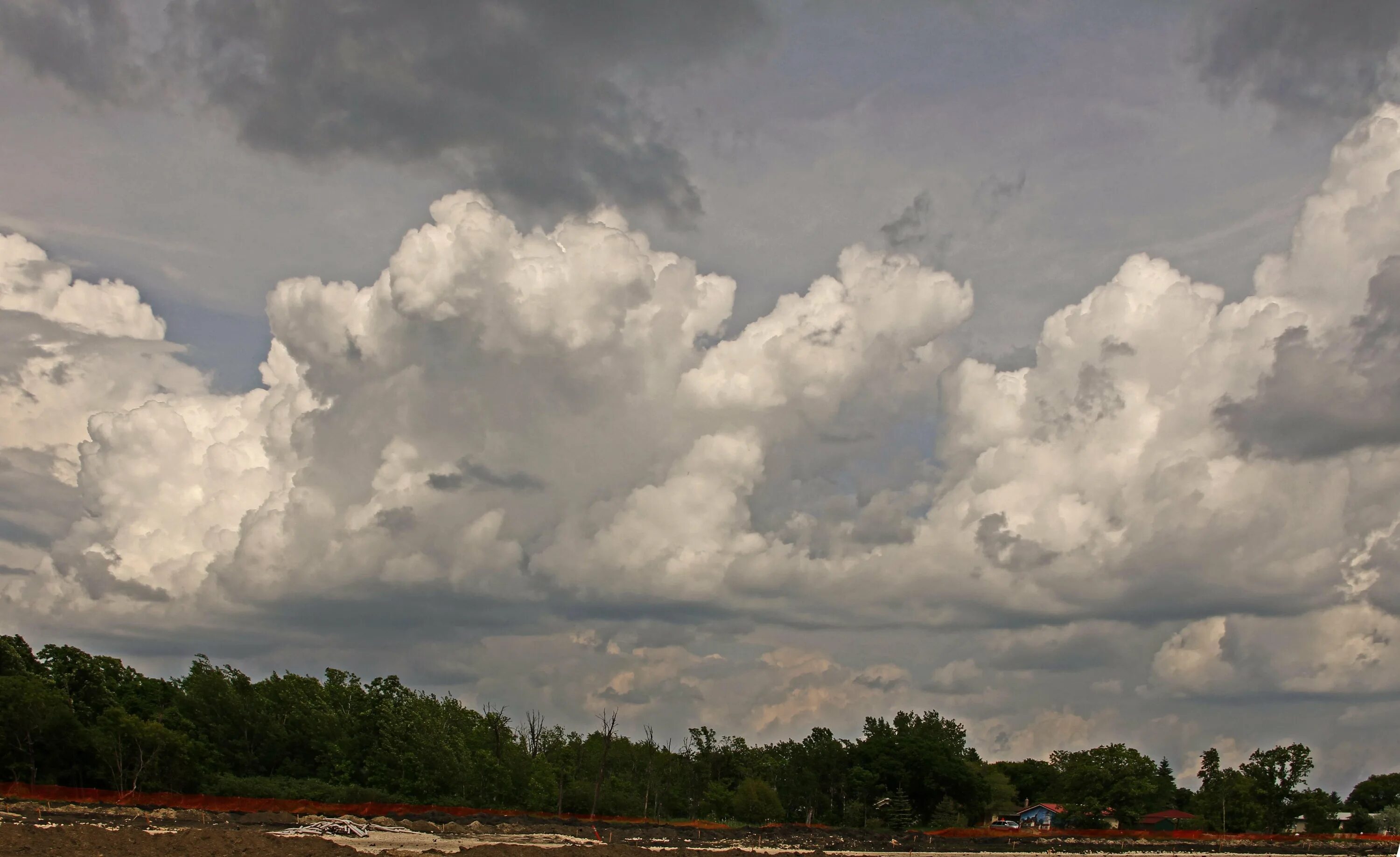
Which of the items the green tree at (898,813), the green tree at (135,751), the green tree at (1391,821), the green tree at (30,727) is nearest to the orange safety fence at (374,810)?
the green tree at (135,751)

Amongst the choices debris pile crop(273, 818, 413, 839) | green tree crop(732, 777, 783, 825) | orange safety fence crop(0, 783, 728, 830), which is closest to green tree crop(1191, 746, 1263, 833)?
green tree crop(732, 777, 783, 825)

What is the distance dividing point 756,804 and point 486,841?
9470 centimetres

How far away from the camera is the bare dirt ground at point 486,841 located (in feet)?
196

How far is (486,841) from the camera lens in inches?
3467

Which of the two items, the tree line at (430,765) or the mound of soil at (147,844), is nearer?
the mound of soil at (147,844)

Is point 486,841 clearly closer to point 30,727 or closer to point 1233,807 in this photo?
point 30,727

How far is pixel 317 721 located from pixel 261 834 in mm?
78758

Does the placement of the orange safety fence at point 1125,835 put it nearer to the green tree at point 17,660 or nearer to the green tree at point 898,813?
the green tree at point 898,813

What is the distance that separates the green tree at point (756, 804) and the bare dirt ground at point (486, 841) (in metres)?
28.7

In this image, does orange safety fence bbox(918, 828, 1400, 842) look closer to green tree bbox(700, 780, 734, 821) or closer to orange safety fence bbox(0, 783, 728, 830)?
orange safety fence bbox(0, 783, 728, 830)

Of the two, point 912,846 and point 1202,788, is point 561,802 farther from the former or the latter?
point 1202,788

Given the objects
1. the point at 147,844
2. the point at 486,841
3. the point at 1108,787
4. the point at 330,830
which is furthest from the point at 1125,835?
the point at 147,844

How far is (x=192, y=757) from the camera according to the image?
127 meters

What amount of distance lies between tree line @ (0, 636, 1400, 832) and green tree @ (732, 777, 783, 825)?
244mm
